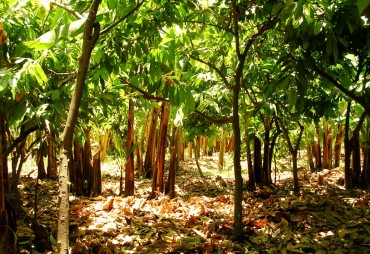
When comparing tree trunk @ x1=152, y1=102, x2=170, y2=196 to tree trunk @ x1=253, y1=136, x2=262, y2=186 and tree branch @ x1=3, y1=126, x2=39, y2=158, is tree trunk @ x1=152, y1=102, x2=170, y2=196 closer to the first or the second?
tree trunk @ x1=253, y1=136, x2=262, y2=186

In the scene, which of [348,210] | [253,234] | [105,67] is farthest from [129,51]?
[348,210]

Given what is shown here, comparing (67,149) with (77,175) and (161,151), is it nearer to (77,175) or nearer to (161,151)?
(161,151)

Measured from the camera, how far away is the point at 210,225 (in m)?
3.56

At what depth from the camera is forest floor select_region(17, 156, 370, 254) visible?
3102 millimetres

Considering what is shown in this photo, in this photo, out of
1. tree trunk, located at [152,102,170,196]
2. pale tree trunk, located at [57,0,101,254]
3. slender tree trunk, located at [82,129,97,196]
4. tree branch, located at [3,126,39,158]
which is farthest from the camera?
slender tree trunk, located at [82,129,97,196]

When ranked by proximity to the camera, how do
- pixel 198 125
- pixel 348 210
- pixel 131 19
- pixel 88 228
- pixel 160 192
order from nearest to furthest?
pixel 131 19 < pixel 88 228 < pixel 348 210 < pixel 198 125 < pixel 160 192

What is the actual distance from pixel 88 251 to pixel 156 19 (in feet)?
6.58

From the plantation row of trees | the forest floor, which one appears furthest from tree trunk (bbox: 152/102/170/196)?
the plantation row of trees

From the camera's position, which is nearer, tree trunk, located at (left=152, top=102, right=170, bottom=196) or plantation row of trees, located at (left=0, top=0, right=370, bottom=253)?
plantation row of trees, located at (left=0, top=0, right=370, bottom=253)

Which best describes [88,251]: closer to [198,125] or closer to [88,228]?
[88,228]

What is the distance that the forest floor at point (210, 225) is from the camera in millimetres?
3102

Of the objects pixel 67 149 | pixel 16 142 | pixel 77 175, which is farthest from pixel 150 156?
pixel 67 149

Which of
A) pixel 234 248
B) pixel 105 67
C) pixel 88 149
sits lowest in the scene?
pixel 234 248

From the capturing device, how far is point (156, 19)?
1.95 meters
